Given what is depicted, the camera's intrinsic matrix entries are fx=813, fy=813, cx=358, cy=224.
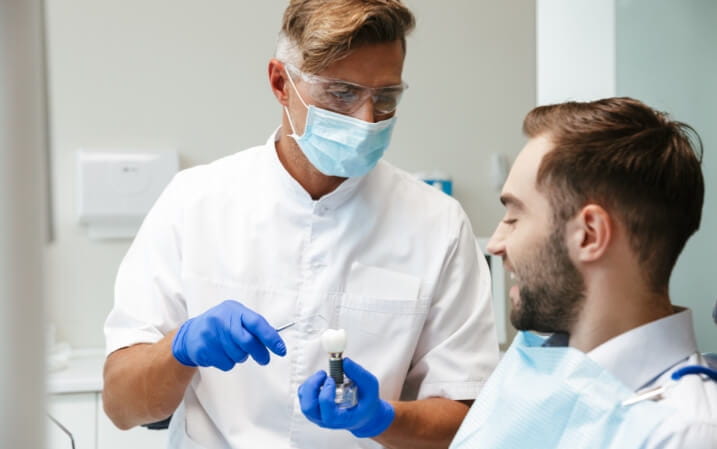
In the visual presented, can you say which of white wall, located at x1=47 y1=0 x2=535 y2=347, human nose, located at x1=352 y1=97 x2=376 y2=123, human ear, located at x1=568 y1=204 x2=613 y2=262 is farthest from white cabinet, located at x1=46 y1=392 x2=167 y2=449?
human ear, located at x1=568 y1=204 x2=613 y2=262

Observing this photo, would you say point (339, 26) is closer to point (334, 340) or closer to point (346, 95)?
point (346, 95)

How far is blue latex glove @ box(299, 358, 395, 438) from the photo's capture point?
4.26ft

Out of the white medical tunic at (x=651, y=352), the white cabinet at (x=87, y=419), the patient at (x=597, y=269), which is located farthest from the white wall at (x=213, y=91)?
the white medical tunic at (x=651, y=352)

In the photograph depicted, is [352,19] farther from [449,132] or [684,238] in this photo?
[449,132]

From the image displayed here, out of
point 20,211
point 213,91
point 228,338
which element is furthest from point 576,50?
point 20,211

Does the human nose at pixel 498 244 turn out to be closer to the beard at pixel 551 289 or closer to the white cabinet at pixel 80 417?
the beard at pixel 551 289

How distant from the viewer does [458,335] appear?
1533 mm

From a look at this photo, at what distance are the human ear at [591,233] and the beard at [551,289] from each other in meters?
0.02

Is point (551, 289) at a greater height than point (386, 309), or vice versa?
point (551, 289)

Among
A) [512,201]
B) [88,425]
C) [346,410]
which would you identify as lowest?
[88,425]

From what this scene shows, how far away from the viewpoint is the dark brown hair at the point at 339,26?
57.0 inches

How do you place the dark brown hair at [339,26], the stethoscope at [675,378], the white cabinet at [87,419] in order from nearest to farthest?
the stethoscope at [675,378], the dark brown hair at [339,26], the white cabinet at [87,419]

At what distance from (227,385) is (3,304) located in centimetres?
127

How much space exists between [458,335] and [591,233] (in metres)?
0.46
